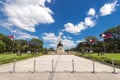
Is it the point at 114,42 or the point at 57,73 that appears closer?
the point at 57,73

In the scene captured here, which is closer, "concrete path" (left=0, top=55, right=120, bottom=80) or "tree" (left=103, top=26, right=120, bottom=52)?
"concrete path" (left=0, top=55, right=120, bottom=80)

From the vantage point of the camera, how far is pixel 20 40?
127 m

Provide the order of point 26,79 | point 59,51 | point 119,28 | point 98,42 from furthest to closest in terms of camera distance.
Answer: point 98,42 → point 119,28 → point 59,51 → point 26,79

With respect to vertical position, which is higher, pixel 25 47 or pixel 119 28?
pixel 119 28

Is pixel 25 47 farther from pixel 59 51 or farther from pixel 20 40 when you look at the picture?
pixel 59 51

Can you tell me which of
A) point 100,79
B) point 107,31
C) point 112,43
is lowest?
point 100,79

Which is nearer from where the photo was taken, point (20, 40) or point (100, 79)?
point (100, 79)

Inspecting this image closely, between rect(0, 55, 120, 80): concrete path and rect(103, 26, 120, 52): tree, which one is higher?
rect(103, 26, 120, 52): tree

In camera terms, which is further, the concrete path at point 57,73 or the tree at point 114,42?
the tree at point 114,42

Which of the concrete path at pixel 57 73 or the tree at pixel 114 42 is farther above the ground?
the tree at pixel 114 42

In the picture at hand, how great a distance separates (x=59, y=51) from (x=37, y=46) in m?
35.2

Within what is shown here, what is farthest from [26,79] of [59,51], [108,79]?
[59,51]

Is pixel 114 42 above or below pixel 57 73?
above

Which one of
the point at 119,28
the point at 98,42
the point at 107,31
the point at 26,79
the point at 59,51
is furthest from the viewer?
the point at 98,42
